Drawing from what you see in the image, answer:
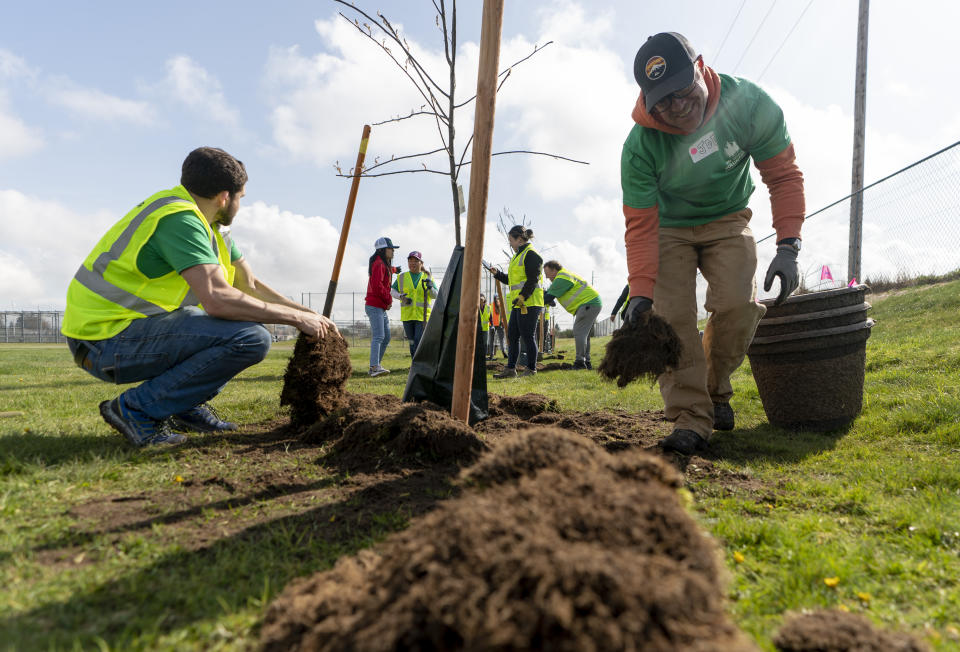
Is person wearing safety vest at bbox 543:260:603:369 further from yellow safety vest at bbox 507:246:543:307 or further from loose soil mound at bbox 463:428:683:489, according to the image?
loose soil mound at bbox 463:428:683:489

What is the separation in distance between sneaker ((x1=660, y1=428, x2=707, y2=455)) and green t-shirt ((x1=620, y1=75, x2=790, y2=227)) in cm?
141

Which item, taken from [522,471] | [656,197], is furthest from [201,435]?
[656,197]

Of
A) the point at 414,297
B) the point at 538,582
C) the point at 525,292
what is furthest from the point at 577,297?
the point at 538,582

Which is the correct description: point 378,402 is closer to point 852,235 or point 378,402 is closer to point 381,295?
point 381,295

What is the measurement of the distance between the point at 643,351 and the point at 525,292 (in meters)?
5.56

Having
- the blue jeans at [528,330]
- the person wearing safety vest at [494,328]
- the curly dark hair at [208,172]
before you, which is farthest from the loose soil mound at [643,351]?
the person wearing safety vest at [494,328]

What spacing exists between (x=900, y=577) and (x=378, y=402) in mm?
2992

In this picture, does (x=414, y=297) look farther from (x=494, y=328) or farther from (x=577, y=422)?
(x=494, y=328)

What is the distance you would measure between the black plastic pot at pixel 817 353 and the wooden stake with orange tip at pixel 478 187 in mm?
2087

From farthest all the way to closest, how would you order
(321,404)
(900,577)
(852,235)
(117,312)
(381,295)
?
(852,235) < (381,295) < (321,404) < (117,312) < (900,577)

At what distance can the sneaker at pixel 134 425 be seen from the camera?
10.3 ft

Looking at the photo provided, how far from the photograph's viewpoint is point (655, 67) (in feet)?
9.84

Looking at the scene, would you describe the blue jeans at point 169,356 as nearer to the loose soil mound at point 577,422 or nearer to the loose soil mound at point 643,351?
the loose soil mound at point 577,422

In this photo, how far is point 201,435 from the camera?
11.4 ft
